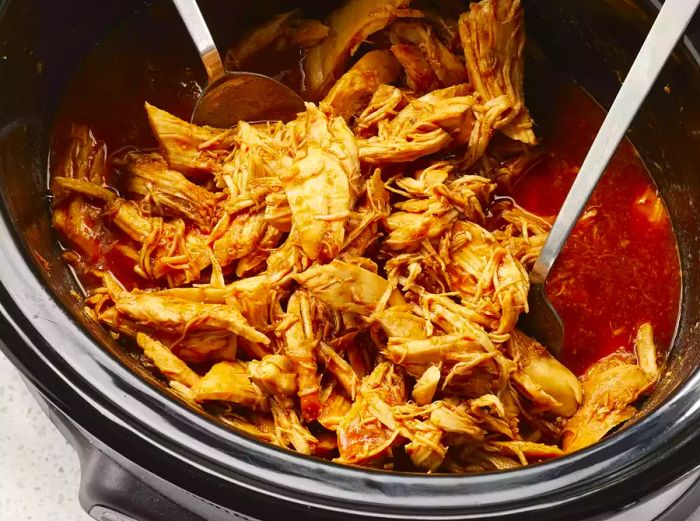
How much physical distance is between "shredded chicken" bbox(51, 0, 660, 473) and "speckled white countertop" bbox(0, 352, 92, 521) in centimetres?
43

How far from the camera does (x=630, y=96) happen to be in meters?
1.21

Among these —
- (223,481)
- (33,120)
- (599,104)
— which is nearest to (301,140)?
(33,120)

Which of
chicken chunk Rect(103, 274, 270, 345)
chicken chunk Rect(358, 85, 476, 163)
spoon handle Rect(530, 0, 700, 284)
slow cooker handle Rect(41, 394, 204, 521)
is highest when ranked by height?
spoon handle Rect(530, 0, 700, 284)

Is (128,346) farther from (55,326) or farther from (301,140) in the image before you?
(301,140)

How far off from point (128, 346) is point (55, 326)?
28cm

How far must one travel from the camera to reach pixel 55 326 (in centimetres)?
109

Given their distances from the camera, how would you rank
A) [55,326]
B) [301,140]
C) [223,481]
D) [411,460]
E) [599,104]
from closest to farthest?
[223,481]
[55,326]
[411,460]
[301,140]
[599,104]

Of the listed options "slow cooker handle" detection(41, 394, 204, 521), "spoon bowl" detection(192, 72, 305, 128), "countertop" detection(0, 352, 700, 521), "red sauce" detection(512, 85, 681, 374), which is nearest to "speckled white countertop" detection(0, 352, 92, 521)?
"countertop" detection(0, 352, 700, 521)

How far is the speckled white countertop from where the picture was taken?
5.37 ft

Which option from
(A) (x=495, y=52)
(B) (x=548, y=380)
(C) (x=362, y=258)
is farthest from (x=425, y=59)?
(B) (x=548, y=380)

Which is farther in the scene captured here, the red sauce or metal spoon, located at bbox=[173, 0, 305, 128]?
metal spoon, located at bbox=[173, 0, 305, 128]

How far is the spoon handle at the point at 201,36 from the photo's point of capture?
1.53 meters

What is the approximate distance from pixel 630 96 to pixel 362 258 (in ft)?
1.56

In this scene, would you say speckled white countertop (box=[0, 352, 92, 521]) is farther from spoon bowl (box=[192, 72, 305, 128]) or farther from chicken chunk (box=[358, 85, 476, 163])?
chicken chunk (box=[358, 85, 476, 163])
